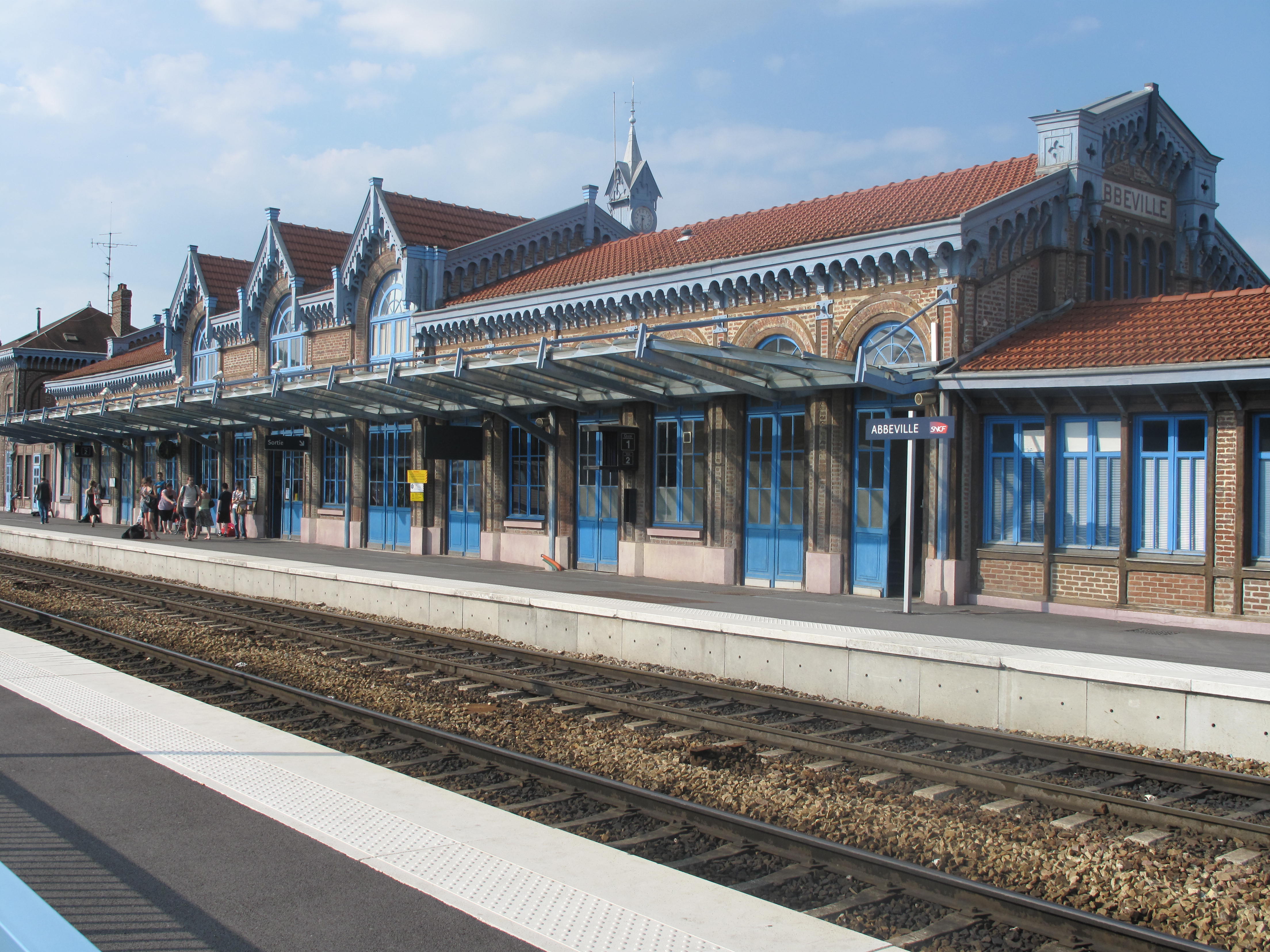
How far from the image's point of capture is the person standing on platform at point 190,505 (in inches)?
1198

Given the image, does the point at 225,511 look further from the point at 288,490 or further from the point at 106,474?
the point at 106,474

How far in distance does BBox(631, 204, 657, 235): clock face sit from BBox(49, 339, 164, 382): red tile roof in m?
23.6

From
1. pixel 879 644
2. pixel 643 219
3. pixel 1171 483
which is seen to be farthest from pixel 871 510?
pixel 643 219

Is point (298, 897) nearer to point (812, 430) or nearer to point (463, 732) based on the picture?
point (463, 732)

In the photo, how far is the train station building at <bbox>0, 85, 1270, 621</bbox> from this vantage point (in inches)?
586

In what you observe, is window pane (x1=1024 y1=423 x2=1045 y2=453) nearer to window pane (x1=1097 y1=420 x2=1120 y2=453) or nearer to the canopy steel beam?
window pane (x1=1097 y1=420 x2=1120 y2=453)

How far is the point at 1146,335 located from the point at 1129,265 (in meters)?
4.73

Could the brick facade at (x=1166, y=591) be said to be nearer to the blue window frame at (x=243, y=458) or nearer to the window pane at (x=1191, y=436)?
the window pane at (x=1191, y=436)

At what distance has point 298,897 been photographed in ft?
16.1

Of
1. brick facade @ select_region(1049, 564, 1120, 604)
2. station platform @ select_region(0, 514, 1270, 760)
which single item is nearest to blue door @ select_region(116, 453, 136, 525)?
station platform @ select_region(0, 514, 1270, 760)

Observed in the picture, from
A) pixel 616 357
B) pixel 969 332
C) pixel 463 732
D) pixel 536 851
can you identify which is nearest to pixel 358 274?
pixel 616 357

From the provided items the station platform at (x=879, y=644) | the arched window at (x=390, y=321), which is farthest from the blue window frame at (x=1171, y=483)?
the arched window at (x=390, y=321)

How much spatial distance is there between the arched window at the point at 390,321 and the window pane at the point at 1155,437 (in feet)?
57.2

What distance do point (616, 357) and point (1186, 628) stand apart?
8.46 m
